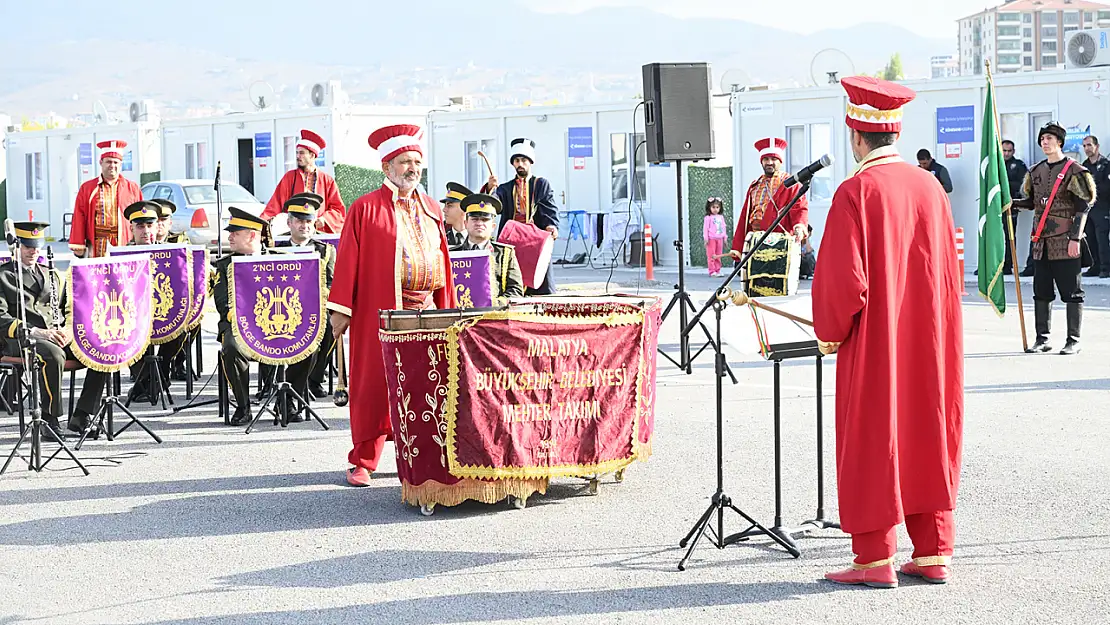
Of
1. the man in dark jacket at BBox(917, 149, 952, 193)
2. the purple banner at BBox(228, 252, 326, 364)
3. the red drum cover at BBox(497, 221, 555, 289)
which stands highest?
the man in dark jacket at BBox(917, 149, 952, 193)

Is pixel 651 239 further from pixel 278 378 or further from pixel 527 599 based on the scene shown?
pixel 527 599

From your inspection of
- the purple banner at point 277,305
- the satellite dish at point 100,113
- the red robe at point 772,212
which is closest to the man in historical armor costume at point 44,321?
the purple banner at point 277,305

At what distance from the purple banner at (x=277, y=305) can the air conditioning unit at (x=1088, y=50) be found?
1449cm

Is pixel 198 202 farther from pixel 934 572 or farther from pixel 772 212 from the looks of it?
pixel 934 572

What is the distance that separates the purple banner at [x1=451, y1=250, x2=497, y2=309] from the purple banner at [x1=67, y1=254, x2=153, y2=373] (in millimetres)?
2232

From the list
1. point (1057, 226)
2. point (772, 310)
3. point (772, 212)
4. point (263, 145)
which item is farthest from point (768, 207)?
point (263, 145)

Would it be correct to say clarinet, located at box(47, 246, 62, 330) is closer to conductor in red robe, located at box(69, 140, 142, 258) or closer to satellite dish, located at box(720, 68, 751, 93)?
conductor in red robe, located at box(69, 140, 142, 258)

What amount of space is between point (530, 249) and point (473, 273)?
1567 mm

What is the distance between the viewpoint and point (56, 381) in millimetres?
9789

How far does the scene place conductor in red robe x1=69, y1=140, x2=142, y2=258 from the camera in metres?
13.7

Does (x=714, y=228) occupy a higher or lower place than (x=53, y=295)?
higher

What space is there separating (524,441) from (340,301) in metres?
1.41

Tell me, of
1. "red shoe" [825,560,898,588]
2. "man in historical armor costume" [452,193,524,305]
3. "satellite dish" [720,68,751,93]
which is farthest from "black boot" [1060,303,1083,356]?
"satellite dish" [720,68,751,93]

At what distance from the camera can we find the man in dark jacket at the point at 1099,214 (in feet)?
65.7
